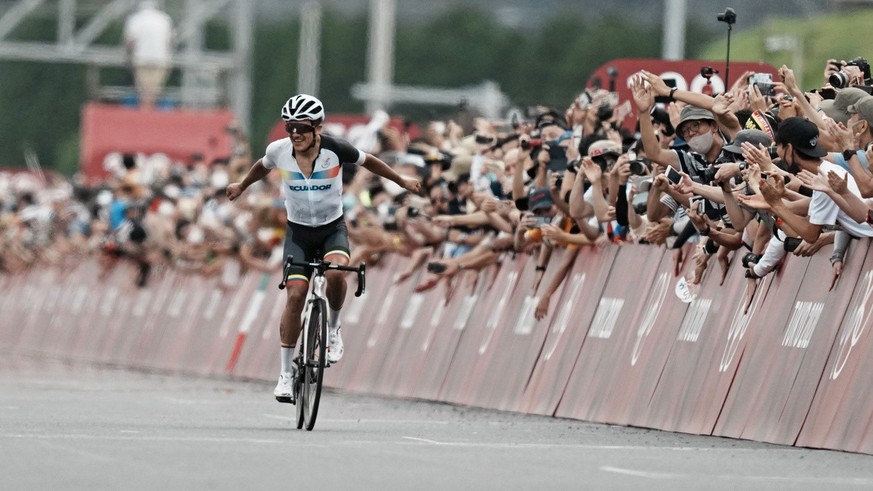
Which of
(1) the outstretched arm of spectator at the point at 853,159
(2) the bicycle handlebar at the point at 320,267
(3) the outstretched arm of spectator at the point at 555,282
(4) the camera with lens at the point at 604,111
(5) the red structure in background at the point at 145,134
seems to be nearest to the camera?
(1) the outstretched arm of spectator at the point at 853,159

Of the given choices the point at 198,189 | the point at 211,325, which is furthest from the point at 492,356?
the point at 198,189

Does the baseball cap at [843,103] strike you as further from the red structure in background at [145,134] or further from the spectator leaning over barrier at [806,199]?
the red structure in background at [145,134]

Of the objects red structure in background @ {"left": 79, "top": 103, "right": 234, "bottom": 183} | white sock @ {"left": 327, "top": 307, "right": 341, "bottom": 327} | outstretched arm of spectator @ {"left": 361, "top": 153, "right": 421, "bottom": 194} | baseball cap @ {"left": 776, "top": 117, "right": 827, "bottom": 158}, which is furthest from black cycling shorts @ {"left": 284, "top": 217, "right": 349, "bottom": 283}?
red structure in background @ {"left": 79, "top": 103, "right": 234, "bottom": 183}

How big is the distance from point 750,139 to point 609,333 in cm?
301

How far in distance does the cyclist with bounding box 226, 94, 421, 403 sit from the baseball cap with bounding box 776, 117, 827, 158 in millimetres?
3215

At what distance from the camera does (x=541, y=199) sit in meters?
21.7

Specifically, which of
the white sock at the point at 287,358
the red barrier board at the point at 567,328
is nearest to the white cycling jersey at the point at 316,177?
the white sock at the point at 287,358

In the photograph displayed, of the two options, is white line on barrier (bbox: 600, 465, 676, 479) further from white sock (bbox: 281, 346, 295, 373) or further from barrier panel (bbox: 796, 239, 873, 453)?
white sock (bbox: 281, 346, 295, 373)

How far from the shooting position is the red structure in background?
4594 centimetres

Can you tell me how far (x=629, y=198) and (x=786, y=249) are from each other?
288 centimetres

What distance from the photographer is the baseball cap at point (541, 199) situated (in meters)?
21.6

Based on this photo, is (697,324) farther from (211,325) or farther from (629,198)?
(211,325)

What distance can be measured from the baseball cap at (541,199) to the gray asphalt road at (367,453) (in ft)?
6.05

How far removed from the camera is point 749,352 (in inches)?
682
